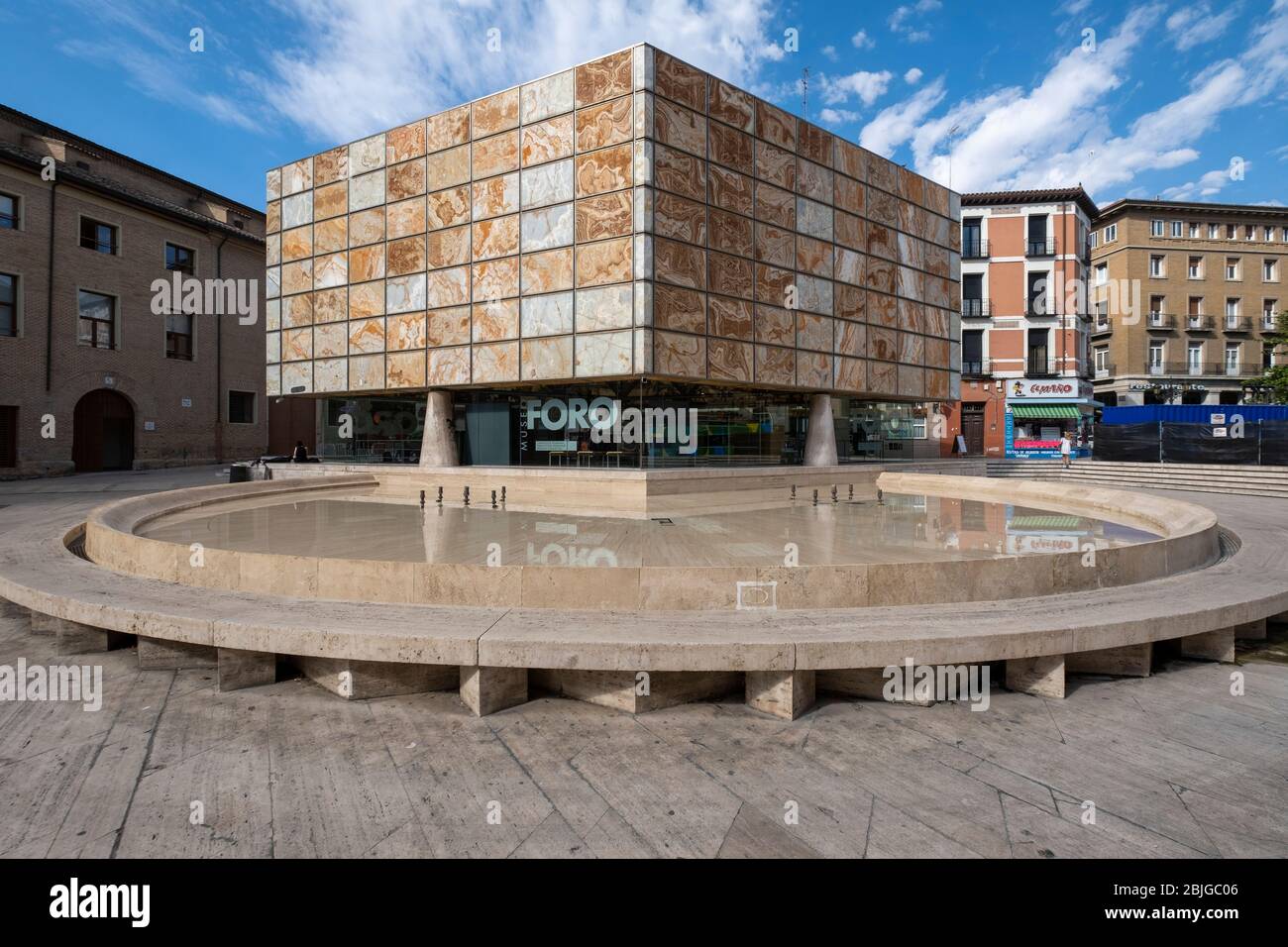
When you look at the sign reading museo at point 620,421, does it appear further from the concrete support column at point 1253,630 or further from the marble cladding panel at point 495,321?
the concrete support column at point 1253,630

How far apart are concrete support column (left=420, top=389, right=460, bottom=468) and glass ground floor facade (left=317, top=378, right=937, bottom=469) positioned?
483 mm

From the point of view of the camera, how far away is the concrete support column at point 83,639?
677cm

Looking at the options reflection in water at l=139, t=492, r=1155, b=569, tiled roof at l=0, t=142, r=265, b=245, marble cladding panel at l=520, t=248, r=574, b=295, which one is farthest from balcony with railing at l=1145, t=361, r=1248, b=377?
tiled roof at l=0, t=142, r=265, b=245

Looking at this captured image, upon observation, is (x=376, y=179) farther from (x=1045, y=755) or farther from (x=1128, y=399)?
(x=1128, y=399)

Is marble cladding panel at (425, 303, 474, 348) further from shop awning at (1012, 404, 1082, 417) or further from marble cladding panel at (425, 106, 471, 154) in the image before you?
shop awning at (1012, 404, 1082, 417)

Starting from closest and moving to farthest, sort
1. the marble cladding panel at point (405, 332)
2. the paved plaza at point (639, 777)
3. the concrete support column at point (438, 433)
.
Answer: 1. the paved plaza at point (639, 777)
2. the marble cladding panel at point (405, 332)
3. the concrete support column at point (438, 433)

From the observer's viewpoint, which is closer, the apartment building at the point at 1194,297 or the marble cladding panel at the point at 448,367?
the marble cladding panel at the point at 448,367

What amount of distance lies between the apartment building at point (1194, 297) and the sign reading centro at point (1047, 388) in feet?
35.8

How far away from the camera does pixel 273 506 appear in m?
16.4

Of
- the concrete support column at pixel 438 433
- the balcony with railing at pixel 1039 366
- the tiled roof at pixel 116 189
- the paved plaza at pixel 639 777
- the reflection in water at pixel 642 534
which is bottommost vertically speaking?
the paved plaza at pixel 639 777

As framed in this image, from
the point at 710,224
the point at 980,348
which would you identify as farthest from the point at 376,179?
the point at 980,348

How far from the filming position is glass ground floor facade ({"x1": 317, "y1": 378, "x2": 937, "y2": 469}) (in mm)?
21781

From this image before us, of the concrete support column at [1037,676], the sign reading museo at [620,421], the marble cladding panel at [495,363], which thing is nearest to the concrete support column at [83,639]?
the concrete support column at [1037,676]
